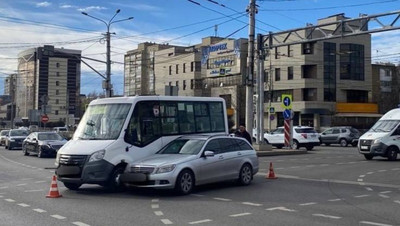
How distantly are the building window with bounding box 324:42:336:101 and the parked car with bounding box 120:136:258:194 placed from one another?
178ft

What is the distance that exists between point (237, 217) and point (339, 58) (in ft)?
204

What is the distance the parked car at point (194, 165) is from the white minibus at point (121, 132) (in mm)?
495

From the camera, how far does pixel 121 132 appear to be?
529 inches

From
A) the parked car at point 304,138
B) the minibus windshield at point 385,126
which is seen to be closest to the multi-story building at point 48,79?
the parked car at point 304,138

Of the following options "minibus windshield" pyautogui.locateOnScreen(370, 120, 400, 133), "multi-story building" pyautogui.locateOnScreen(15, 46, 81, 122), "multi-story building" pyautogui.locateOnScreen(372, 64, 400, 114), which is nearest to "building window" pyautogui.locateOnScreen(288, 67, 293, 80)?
"multi-story building" pyautogui.locateOnScreen(372, 64, 400, 114)

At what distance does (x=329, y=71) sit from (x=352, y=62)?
442cm

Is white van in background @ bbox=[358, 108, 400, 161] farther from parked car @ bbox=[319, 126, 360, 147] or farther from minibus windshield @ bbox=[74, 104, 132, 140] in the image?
parked car @ bbox=[319, 126, 360, 147]

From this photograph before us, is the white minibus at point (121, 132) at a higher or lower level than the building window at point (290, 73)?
lower

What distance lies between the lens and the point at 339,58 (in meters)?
67.9

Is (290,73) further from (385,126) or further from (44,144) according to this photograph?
(44,144)

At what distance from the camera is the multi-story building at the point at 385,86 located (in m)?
74.3

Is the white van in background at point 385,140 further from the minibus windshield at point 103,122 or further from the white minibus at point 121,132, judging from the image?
the minibus windshield at point 103,122

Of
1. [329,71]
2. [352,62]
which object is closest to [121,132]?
[329,71]

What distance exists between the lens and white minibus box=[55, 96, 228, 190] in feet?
41.5
